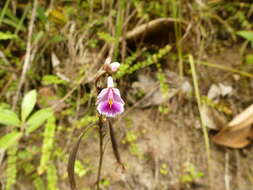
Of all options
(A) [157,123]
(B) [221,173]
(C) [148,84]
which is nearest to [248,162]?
(B) [221,173]

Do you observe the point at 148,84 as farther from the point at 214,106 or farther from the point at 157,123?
the point at 214,106

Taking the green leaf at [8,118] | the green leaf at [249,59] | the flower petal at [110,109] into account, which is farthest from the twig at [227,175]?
the green leaf at [8,118]

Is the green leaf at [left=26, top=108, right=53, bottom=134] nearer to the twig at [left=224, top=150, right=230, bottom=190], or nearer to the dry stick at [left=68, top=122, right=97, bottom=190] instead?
the dry stick at [left=68, top=122, right=97, bottom=190]

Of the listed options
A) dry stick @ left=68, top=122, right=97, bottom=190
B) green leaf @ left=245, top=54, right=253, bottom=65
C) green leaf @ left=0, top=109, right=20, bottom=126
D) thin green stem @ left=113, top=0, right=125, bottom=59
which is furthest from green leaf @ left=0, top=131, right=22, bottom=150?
green leaf @ left=245, top=54, right=253, bottom=65

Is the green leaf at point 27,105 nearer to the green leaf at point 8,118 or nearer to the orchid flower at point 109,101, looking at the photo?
the green leaf at point 8,118

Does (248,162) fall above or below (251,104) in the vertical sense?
below

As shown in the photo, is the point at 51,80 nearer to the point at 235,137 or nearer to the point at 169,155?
the point at 169,155
